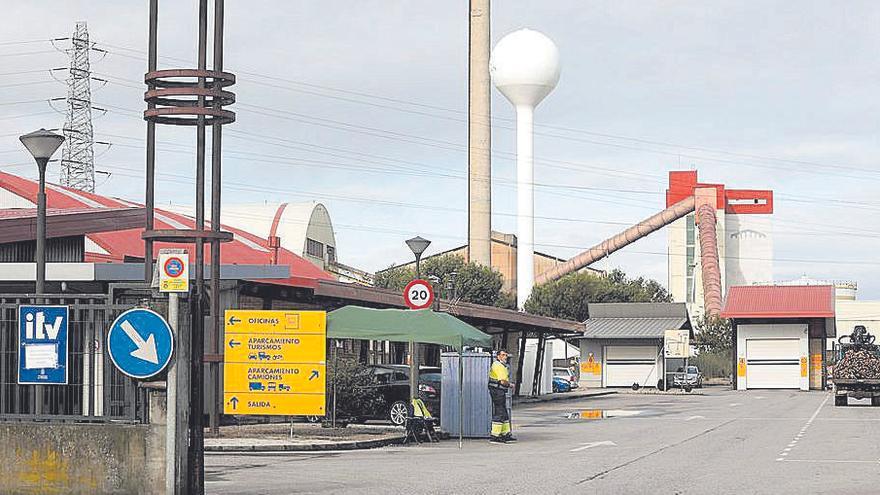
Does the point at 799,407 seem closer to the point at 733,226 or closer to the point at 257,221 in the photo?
the point at 257,221

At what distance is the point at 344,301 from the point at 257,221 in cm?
5753

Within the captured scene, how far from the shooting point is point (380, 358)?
4438 cm

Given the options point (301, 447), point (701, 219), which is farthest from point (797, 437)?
point (701, 219)

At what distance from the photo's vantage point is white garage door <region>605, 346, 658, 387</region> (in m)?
73.5

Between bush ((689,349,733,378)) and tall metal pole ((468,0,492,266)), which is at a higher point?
tall metal pole ((468,0,492,266))

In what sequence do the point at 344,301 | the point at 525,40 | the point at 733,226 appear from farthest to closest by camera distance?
1. the point at 733,226
2. the point at 525,40
3. the point at 344,301

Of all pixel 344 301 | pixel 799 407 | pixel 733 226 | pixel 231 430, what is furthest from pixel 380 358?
pixel 733 226

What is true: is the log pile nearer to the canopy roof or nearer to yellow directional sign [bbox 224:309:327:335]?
the canopy roof

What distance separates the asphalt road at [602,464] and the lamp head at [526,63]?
54.3 meters

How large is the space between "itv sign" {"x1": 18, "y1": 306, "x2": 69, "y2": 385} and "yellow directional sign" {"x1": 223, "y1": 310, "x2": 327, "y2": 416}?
661cm

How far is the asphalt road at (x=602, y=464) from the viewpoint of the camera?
16188 millimetres

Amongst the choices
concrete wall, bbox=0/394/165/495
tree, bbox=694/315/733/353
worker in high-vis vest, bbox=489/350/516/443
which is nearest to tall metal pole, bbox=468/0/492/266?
tree, bbox=694/315/733/353

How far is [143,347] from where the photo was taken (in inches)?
548

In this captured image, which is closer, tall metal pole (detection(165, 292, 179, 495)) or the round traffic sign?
the round traffic sign
